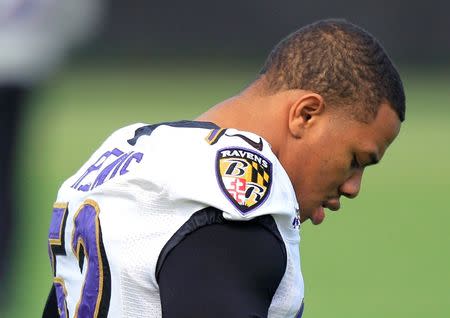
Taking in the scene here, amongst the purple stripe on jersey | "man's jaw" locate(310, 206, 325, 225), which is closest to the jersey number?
the purple stripe on jersey

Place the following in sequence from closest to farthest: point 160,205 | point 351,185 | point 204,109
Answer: point 160,205
point 351,185
point 204,109

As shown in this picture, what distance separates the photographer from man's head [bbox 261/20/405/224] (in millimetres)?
2391

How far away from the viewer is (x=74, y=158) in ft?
35.2

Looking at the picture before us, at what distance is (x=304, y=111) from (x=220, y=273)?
516 mm

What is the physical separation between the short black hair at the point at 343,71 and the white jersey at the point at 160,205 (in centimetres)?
27

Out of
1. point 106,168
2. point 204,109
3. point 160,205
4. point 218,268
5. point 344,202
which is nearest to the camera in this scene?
point 218,268

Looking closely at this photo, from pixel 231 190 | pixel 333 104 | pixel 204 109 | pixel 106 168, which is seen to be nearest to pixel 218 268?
pixel 231 190

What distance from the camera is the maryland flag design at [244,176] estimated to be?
2.06 metres

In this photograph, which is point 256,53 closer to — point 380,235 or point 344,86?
point 380,235

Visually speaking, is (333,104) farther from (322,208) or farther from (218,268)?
(218,268)

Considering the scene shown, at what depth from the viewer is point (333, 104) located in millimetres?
2387

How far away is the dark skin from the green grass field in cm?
376

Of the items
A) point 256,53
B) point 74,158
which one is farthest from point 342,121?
point 256,53

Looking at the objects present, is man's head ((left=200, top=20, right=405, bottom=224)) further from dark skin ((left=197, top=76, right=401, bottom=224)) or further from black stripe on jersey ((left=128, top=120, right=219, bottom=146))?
black stripe on jersey ((left=128, top=120, right=219, bottom=146))
